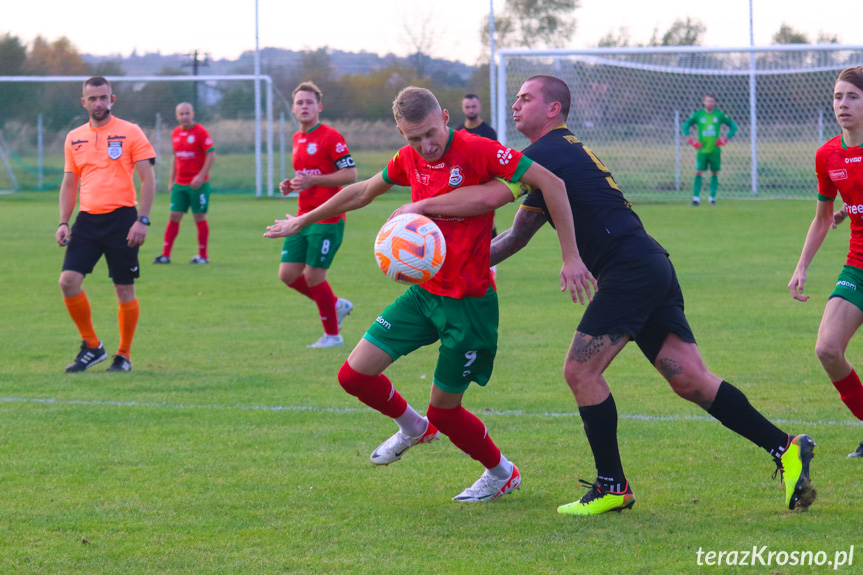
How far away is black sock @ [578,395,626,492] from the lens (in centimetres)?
455

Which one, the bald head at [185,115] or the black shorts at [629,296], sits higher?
the bald head at [185,115]

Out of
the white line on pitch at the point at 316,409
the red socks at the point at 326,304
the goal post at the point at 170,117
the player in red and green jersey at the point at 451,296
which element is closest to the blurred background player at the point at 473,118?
the red socks at the point at 326,304

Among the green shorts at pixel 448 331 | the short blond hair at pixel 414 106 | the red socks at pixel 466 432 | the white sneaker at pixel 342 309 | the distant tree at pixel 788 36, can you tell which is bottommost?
the white sneaker at pixel 342 309

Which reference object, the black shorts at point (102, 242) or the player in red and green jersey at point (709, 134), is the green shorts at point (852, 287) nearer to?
the black shorts at point (102, 242)

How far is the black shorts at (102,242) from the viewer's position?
8.01 m

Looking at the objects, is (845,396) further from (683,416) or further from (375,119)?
(375,119)

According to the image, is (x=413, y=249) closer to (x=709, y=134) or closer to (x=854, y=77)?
(x=854, y=77)

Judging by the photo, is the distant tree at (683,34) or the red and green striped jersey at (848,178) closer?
the red and green striped jersey at (848,178)

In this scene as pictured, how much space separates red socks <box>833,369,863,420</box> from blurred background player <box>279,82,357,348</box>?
4.63 metres

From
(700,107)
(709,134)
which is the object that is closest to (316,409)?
(709,134)

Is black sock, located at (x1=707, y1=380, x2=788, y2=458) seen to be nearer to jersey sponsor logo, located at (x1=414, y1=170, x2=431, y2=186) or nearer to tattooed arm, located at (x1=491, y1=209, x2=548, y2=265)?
tattooed arm, located at (x1=491, y1=209, x2=548, y2=265)

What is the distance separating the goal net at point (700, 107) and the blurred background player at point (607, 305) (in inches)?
773

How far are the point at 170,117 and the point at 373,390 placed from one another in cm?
2835

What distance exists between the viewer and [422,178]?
4742 mm
